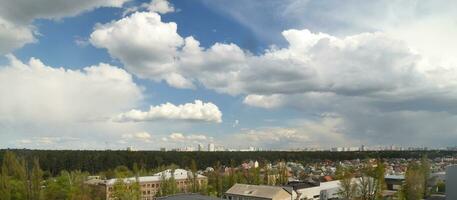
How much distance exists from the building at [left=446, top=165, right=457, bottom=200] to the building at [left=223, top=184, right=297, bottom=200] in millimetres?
17748

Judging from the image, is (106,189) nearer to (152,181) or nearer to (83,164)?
(152,181)

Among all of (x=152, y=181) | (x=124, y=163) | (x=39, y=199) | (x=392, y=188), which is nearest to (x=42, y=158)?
(x=124, y=163)

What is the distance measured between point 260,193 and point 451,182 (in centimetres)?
2115

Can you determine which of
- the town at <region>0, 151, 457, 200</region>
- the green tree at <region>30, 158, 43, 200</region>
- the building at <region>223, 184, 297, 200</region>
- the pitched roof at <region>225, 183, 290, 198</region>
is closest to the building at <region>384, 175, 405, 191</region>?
the town at <region>0, 151, 457, 200</region>

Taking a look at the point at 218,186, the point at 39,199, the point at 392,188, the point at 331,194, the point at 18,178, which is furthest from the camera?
the point at 392,188

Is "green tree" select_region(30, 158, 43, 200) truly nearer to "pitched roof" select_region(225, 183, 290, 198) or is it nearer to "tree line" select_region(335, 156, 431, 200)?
"pitched roof" select_region(225, 183, 290, 198)

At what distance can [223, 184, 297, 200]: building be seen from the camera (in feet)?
173

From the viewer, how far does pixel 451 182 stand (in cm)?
4650

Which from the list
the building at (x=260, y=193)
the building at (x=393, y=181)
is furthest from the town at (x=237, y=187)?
the building at (x=393, y=181)

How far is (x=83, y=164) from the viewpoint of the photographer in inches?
4274

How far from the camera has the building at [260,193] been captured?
52750 millimetres

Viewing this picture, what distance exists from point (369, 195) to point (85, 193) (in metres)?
33.3

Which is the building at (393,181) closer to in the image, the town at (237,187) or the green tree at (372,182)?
the town at (237,187)

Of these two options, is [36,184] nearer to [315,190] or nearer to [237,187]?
[237,187]
